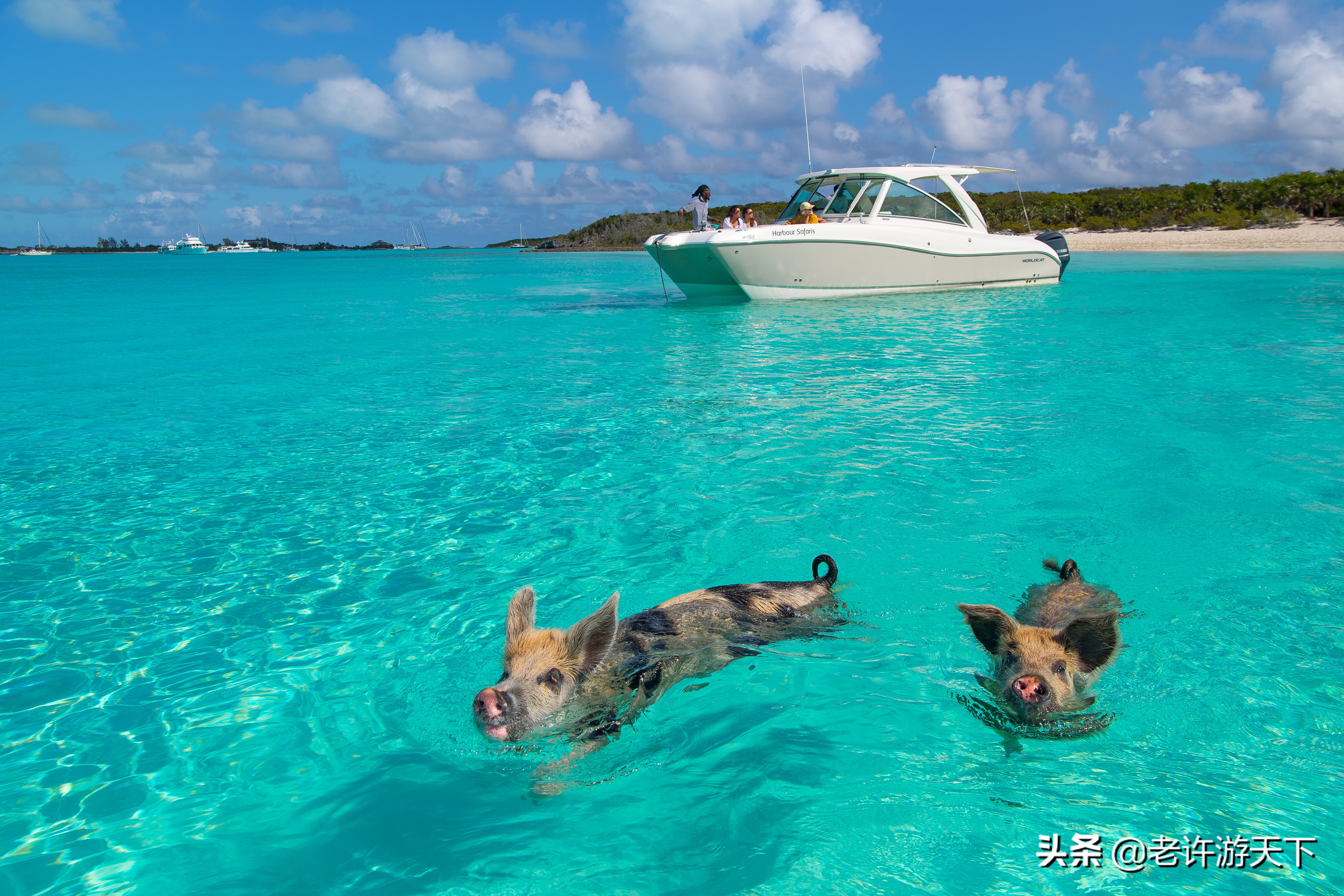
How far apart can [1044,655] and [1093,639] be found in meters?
0.21

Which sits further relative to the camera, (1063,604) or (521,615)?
(1063,604)

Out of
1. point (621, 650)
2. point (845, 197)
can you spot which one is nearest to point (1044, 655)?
point (621, 650)

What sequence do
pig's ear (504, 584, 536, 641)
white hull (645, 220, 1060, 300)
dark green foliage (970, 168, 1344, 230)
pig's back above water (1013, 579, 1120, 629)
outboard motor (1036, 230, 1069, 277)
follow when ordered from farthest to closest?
dark green foliage (970, 168, 1344, 230) < outboard motor (1036, 230, 1069, 277) < white hull (645, 220, 1060, 300) < pig's back above water (1013, 579, 1120, 629) < pig's ear (504, 584, 536, 641)

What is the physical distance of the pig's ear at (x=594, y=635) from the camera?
3.24 m

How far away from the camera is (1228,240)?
2057 inches

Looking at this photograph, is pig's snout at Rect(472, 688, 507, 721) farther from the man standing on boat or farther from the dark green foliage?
the dark green foliage

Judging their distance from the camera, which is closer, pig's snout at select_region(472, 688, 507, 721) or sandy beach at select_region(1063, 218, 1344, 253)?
pig's snout at select_region(472, 688, 507, 721)

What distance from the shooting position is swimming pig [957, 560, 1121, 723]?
330cm

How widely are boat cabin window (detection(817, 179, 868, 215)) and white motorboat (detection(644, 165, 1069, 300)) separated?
0.08ft

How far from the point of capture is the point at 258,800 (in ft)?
11.2

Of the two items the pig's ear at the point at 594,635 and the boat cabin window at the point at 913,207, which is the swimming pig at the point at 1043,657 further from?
the boat cabin window at the point at 913,207

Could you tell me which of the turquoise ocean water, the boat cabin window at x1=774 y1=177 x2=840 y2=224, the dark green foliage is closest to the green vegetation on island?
the dark green foliage

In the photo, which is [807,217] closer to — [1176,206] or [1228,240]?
[1228,240]

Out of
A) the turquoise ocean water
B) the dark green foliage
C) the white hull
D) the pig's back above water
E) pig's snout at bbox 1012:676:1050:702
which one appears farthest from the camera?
the dark green foliage
